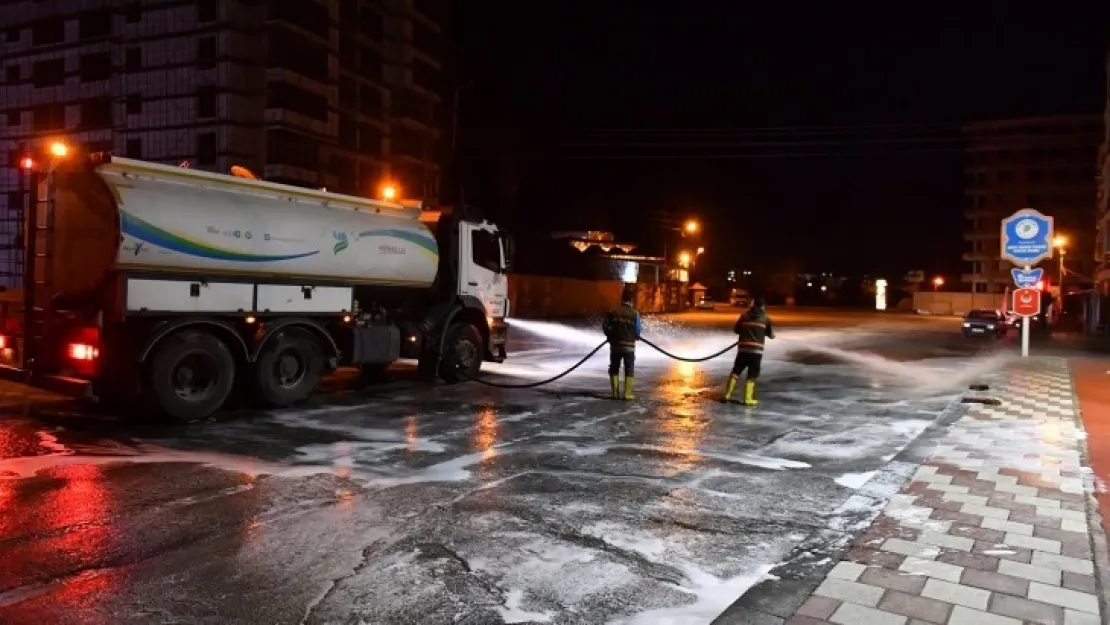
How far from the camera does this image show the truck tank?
30.9 feet

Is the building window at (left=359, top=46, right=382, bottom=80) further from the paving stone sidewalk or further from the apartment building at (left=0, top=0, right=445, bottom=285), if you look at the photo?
the paving stone sidewalk

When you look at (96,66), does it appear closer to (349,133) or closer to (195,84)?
(195,84)

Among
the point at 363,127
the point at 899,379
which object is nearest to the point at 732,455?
the point at 899,379

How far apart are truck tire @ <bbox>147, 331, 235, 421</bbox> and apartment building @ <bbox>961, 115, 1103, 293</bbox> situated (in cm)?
8450

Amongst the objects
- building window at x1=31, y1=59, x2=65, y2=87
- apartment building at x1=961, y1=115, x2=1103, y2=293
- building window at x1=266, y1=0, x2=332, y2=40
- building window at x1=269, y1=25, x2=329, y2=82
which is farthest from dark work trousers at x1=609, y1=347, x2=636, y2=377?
apartment building at x1=961, y1=115, x2=1103, y2=293

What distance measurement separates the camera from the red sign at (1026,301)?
64.7 ft

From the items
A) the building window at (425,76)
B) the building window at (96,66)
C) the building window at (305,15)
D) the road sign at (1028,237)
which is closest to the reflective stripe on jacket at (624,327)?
the road sign at (1028,237)

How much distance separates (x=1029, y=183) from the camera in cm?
8544

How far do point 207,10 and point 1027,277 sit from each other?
4819cm

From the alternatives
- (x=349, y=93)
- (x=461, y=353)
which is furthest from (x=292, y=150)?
(x=461, y=353)

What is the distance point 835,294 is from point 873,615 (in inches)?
4283

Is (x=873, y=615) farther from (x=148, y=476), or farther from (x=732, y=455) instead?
(x=148, y=476)

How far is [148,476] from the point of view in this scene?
284 inches

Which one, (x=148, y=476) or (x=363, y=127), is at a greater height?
(x=363, y=127)
